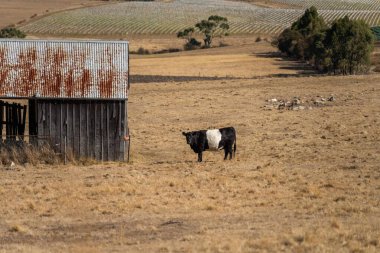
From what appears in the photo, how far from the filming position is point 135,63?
268 feet

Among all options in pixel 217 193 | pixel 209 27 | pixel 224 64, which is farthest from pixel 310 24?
pixel 217 193

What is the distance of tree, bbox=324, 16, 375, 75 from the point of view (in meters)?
66.9

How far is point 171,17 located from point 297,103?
102684 millimetres

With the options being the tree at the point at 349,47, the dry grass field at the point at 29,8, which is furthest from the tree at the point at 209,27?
the tree at the point at 349,47

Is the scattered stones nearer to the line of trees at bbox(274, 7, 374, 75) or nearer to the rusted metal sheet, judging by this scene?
the rusted metal sheet

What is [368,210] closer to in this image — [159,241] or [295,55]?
[159,241]

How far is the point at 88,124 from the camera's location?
2806 cm

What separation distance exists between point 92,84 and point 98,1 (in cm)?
15235

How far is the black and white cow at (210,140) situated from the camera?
27.5 meters

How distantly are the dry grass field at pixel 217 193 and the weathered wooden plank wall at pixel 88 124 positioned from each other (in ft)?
3.31

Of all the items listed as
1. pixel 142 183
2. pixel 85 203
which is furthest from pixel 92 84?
pixel 85 203

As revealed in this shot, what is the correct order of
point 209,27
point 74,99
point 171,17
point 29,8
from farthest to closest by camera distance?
point 29,8, point 171,17, point 209,27, point 74,99

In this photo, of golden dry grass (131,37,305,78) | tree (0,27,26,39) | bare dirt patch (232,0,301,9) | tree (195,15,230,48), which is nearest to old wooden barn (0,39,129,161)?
golden dry grass (131,37,305,78)

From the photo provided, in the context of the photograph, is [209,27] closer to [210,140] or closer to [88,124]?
[88,124]
